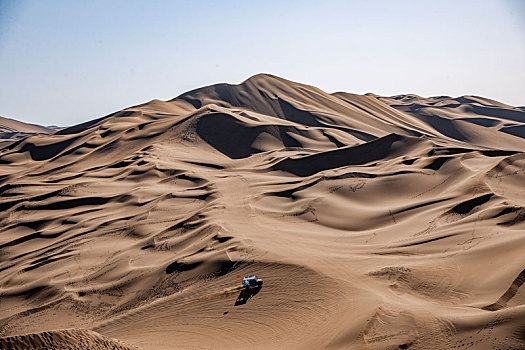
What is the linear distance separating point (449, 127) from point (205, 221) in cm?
5200

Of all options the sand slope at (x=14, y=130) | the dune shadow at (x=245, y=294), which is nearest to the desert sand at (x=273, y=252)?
the dune shadow at (x=245, y=294)

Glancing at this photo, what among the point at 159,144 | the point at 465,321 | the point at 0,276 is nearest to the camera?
the point at 465,321

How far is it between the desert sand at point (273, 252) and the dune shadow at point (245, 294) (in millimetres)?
52

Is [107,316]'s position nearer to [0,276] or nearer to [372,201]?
[0,276]

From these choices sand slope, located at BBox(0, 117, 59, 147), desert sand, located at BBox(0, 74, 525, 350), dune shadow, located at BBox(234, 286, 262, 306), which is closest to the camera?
desert sand, located at BBox(0, 74, 525, 350)

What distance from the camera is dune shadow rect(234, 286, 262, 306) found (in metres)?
10.3

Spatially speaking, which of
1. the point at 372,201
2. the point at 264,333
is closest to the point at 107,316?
the point at 264,333

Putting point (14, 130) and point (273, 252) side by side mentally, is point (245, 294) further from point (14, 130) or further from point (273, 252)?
point (14, 130)

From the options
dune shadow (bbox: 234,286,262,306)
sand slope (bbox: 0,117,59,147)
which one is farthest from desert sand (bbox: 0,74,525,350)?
sand slope (bbox: 0,117,59,147)

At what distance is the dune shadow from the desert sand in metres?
0.05

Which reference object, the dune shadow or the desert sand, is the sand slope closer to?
the desert sand

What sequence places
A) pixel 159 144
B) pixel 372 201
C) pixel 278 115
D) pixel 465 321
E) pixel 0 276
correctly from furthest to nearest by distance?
pixel 278 115
pixel 159 144
pixel 372 201
pixel 0 276
pixel 465 321

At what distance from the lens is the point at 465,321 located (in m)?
7.31

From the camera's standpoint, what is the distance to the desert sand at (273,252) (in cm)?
842
